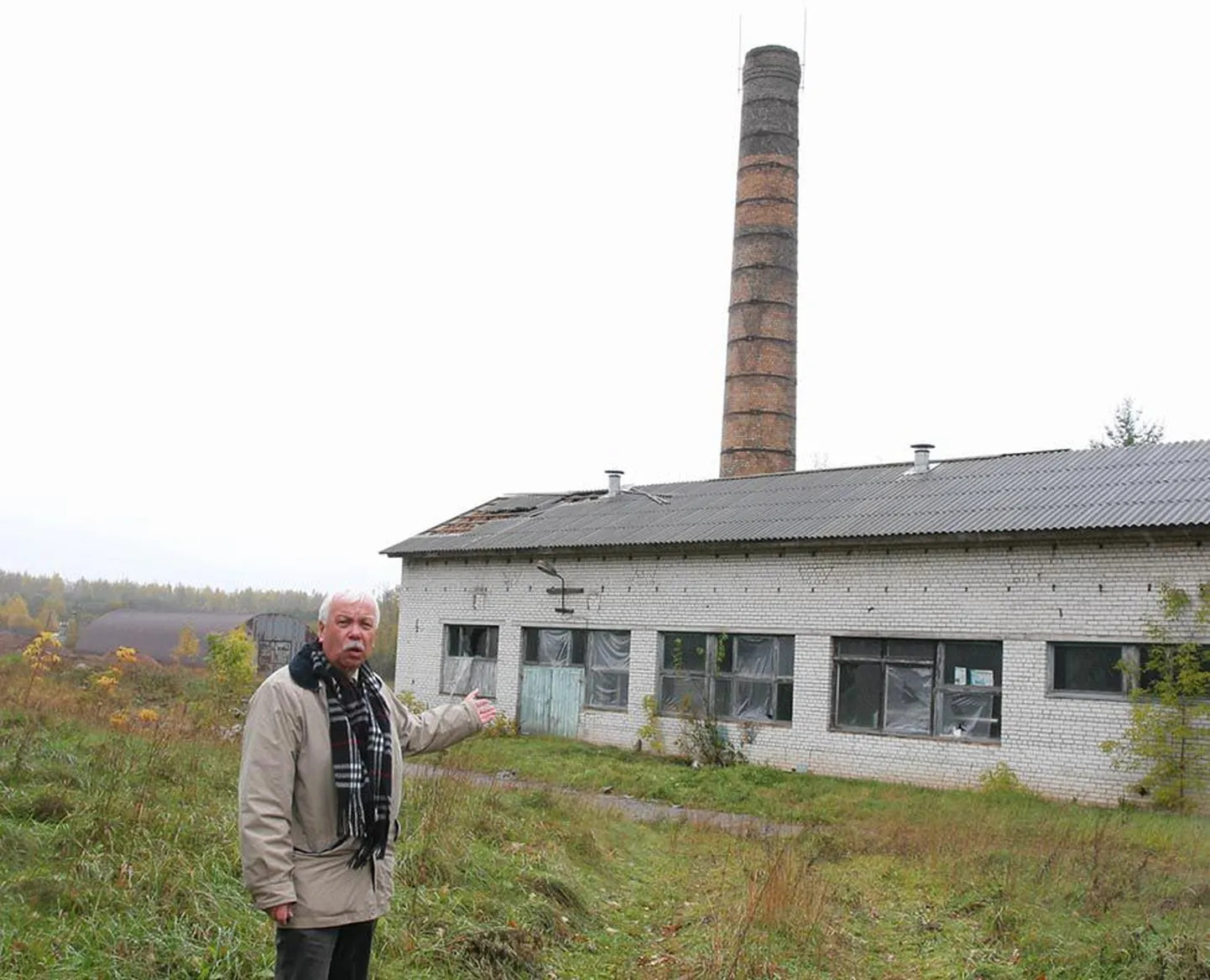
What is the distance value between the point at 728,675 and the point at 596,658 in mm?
2937

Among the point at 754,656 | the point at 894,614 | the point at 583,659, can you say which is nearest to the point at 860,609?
the point at 894,614

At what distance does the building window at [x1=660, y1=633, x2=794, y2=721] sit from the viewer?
19156mm

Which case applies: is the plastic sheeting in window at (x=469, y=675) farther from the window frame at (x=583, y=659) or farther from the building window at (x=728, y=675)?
the building window at (x=728, y=675)

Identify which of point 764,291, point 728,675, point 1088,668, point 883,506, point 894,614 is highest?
point 764,291

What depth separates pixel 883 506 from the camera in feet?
63.1

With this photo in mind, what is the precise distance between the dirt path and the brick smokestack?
15449mm

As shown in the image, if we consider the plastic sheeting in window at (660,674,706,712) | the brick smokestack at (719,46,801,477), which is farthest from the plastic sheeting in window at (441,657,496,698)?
the brick smokestack at (719,46,801,477)

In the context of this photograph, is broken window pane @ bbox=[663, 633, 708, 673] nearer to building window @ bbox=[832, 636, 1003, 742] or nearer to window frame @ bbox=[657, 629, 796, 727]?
window frame @ bbox=[657, 629, 796, 727]

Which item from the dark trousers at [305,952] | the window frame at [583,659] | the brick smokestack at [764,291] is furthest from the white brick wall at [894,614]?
the dark trousers at [305,952]

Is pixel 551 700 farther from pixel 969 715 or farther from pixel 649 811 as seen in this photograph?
pixel 649 811

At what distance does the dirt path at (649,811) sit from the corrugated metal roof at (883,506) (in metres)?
5.33

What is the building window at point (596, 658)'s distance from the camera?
70.4ft

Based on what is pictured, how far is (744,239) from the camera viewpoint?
31156 mm

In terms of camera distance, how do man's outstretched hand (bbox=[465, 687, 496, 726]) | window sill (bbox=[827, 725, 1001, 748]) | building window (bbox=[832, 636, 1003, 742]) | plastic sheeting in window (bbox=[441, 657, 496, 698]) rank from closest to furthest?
man's outstretched hand (bbox=[465, 687, 496, 726]) → window sill (bbox=[827, 725, 1001, 748]) → building window (bbox=[832, 636, 1003, 742]) → plastic sheeting in window (bbox=[441, 657, 496, 698])
